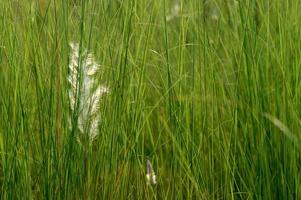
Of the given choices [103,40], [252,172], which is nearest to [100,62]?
[103,40]

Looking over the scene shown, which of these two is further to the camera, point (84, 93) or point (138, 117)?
point (138, 117)

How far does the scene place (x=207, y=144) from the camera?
8.39 feet

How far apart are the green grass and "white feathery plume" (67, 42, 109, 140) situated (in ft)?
0.15

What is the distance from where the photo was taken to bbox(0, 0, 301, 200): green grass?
2.33 meters

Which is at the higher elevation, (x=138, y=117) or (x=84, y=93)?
(x=84, y=93)

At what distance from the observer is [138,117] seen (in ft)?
8.51

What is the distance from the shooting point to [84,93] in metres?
2.31

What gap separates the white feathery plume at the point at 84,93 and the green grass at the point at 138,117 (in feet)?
0.15

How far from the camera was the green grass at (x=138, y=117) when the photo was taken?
233 cm

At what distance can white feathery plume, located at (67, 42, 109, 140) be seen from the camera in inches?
90.0

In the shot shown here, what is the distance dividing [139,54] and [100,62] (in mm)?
218

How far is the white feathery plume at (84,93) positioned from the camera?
90.0 inches

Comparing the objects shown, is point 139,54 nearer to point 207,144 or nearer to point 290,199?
point 207,144

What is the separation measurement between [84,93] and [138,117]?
1.09 feet
